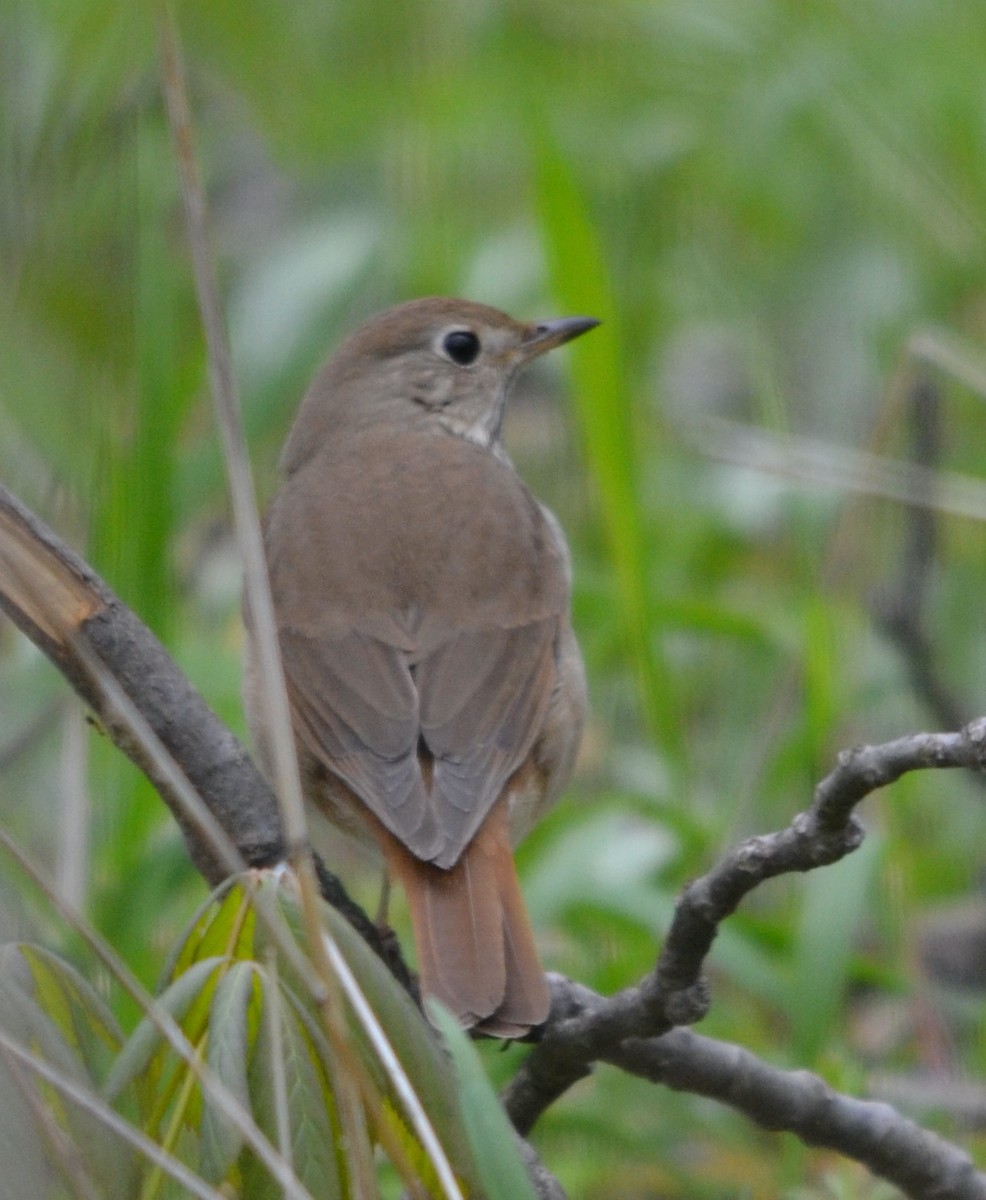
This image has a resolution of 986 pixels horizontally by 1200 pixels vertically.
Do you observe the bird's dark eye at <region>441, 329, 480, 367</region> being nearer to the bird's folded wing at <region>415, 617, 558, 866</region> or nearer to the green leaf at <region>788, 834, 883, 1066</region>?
the bird's folded wing at <region>415, 617, 558, 866</region>

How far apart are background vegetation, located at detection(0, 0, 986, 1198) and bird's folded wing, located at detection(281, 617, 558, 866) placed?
38 cm

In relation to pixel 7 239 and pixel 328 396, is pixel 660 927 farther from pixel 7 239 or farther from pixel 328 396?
pixel 7 239

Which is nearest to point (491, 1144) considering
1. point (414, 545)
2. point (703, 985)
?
point (703, 985)

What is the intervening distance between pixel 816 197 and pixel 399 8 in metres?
1.54

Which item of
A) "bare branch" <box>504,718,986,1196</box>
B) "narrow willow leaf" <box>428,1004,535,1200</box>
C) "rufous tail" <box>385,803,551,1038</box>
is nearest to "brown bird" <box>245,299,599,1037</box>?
"rufous tail" <box>385,803,551,1038</box>

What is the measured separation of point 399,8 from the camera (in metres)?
5.27

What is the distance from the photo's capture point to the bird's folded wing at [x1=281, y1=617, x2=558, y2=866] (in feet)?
9.12

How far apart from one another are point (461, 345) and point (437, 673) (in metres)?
1.19

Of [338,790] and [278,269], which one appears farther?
[278,269]

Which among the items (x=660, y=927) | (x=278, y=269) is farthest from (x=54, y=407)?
(x=278, y=269)

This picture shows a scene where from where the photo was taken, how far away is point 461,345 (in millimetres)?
4055

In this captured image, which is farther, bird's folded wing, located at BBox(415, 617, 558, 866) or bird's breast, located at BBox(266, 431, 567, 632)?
bird's breast, located at BBox(266, 431, 567, 632)

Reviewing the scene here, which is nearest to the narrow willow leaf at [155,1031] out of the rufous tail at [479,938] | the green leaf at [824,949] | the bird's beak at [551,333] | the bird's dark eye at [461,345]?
the rufous tail at [479,938]

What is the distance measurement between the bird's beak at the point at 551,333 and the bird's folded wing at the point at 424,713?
0.82 metres
